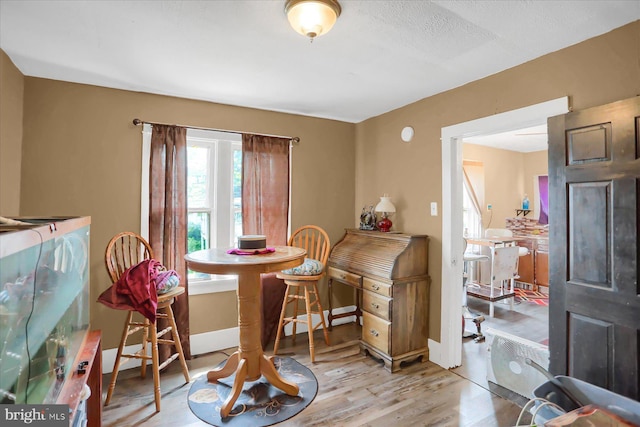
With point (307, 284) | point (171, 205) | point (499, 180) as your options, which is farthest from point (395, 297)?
point (499, 180)

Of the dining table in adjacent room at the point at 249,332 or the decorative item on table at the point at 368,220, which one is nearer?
the dining table in adjacent room at the point at 249,332

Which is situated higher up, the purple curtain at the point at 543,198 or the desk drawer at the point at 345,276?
the purple curtain at the point at 543,198

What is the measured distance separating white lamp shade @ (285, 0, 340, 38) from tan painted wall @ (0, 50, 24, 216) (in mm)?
1961

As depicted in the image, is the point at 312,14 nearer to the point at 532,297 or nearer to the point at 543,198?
the point at 532,297

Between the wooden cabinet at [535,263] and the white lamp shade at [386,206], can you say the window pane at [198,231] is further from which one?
the wooden cabinet at [535,263]

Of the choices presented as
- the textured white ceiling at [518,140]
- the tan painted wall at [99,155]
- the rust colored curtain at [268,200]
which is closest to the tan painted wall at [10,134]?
the tan painted wall at [99,155]


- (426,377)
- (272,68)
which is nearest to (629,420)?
(426,377)

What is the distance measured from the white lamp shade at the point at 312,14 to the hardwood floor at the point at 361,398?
7.52 feet

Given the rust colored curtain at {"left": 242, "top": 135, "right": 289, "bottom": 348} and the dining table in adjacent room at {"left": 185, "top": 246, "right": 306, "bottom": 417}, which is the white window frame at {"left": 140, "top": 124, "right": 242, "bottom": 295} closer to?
the rust colored curtain at {"left": 242, "top": 135, "right": 289, "bottom": 348}

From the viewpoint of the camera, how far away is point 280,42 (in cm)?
195

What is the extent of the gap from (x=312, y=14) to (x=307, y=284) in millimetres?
2104

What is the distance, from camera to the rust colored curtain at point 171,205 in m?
2.80

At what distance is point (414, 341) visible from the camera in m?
2.79

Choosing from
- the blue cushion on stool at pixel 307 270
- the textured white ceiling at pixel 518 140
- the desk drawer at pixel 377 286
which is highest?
the textured white ceiling at pixel 518 140
